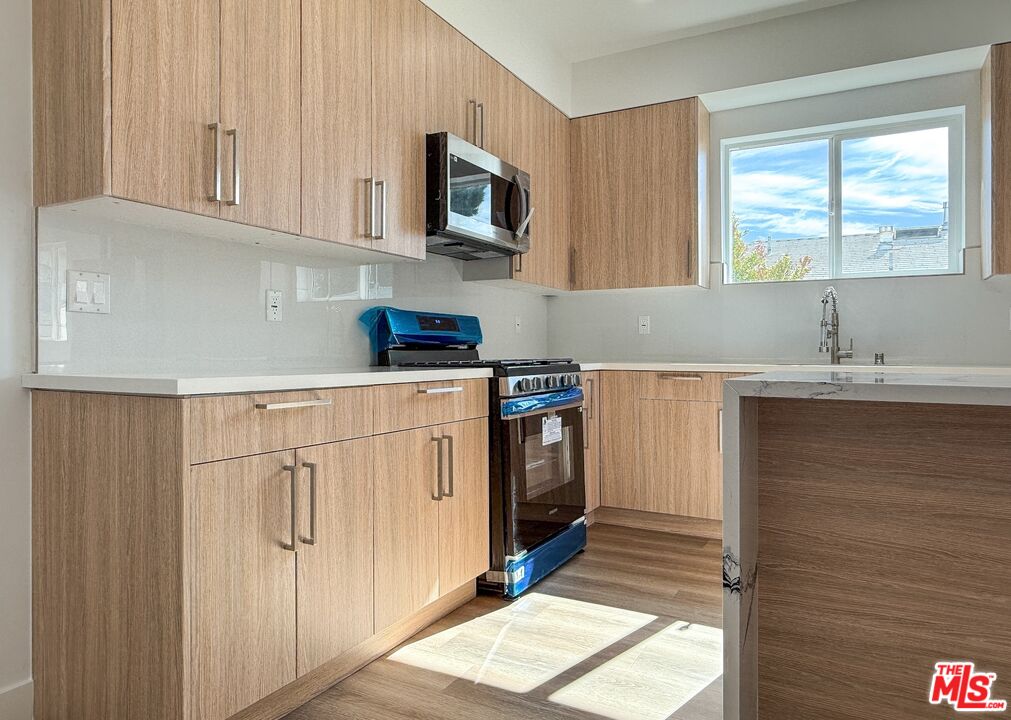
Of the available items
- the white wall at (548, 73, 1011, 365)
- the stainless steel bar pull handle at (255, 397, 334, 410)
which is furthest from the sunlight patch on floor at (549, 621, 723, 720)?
the white wall at (548, 73, 1011, 365)

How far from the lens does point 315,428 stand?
1.78 m

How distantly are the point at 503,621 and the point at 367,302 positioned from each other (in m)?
1.40

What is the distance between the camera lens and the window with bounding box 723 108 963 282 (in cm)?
349

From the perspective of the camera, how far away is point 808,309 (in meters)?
3.73

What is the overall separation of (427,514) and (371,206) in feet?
3.65

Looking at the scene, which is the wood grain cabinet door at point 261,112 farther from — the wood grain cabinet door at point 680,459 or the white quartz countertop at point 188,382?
the wood grain cabinet door at point 680,459

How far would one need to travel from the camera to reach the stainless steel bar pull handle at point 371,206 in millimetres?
2359

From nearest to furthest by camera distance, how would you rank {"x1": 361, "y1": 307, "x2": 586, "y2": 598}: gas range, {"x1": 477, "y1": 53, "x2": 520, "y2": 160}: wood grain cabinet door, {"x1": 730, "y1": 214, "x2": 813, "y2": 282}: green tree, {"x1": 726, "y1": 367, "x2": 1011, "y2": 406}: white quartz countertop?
{"x1": 726, "y1": 367, "x2": 1011, "y2": 406}: white quartz countertop, {"x1": 361, "y1": 307, "x2": 586, "y2": 598}: gas range, {"x1": 477, "y1": 53, "x2": 520, "y2": 160}: wood grain cabinet door, {"x1": 730, "y1": 214, "x2": 813, "y2": 282}: green tree

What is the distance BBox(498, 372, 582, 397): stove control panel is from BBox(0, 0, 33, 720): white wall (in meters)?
1.55

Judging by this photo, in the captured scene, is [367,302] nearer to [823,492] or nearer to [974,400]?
[823,492]

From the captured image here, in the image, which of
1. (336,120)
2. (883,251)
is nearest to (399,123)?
(336,120)

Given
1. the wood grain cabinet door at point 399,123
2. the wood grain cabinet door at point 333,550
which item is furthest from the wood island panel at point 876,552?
the wood grain cabinet door at point 399,123

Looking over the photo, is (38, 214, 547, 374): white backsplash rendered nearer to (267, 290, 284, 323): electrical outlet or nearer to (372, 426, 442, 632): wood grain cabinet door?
(267, 290, 284, 323): electrical outlet

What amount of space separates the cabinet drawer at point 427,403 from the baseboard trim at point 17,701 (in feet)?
3.65
